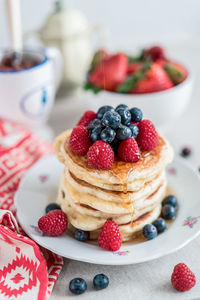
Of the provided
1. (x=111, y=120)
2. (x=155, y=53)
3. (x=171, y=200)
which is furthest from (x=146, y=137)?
(x=155, y=53)

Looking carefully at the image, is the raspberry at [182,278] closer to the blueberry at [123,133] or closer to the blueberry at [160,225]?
the blueberry at [160,225]

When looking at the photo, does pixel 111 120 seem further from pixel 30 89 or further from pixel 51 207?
pixel 30 89

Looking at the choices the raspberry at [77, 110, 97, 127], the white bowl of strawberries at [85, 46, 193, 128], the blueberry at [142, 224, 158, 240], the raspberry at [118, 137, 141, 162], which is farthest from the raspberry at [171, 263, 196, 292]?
the white bowl of strawberries at [85, 46, 193, 128]

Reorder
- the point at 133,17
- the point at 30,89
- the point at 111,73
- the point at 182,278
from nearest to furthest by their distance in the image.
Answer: the point at 182,278
the point at 30,89
the point at 111,73
the point at 133,17

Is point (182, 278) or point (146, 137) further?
point (146, 137)

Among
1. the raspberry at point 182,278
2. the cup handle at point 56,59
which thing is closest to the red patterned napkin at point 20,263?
the raspberry at point 182,278

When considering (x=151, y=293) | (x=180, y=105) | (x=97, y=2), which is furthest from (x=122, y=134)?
(x=97, y=2)
